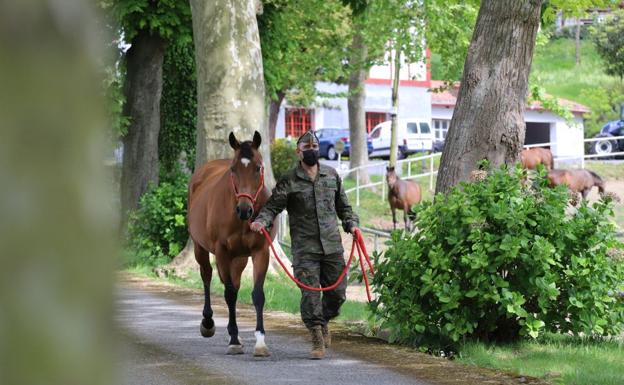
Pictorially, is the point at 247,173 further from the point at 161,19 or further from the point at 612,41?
the point at 612,41

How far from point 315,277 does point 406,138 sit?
4736 centimetres

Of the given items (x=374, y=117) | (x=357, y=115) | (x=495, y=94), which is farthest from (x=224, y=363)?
(x=374, y=117)

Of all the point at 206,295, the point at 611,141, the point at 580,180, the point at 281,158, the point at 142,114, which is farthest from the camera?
the point at 611,141

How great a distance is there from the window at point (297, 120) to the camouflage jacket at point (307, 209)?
56721mm

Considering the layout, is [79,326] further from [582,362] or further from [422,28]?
[422,28]

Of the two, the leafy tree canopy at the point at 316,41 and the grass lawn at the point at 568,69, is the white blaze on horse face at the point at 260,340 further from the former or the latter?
the grass lawn at the point at 568,69

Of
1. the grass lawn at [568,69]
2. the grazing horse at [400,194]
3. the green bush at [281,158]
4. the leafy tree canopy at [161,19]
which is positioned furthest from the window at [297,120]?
the leafy tree canopy at [161,19]

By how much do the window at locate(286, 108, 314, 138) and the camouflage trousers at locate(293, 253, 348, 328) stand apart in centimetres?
5656

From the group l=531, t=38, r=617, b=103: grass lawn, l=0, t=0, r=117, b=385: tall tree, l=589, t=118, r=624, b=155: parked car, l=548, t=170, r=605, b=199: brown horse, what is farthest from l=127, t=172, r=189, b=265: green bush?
l=531, t=38, r=617, b=103: grass lawn

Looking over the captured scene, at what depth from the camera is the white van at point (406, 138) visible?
57094 millimetres

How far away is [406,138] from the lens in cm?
5738

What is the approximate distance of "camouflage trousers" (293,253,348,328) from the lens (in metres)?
10.3

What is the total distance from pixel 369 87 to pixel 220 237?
60248 mm

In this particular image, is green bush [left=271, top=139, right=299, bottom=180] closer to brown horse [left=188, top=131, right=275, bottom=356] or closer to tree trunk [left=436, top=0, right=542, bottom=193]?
tree trunk [left=436, top=0, right=542, bottom=193]
